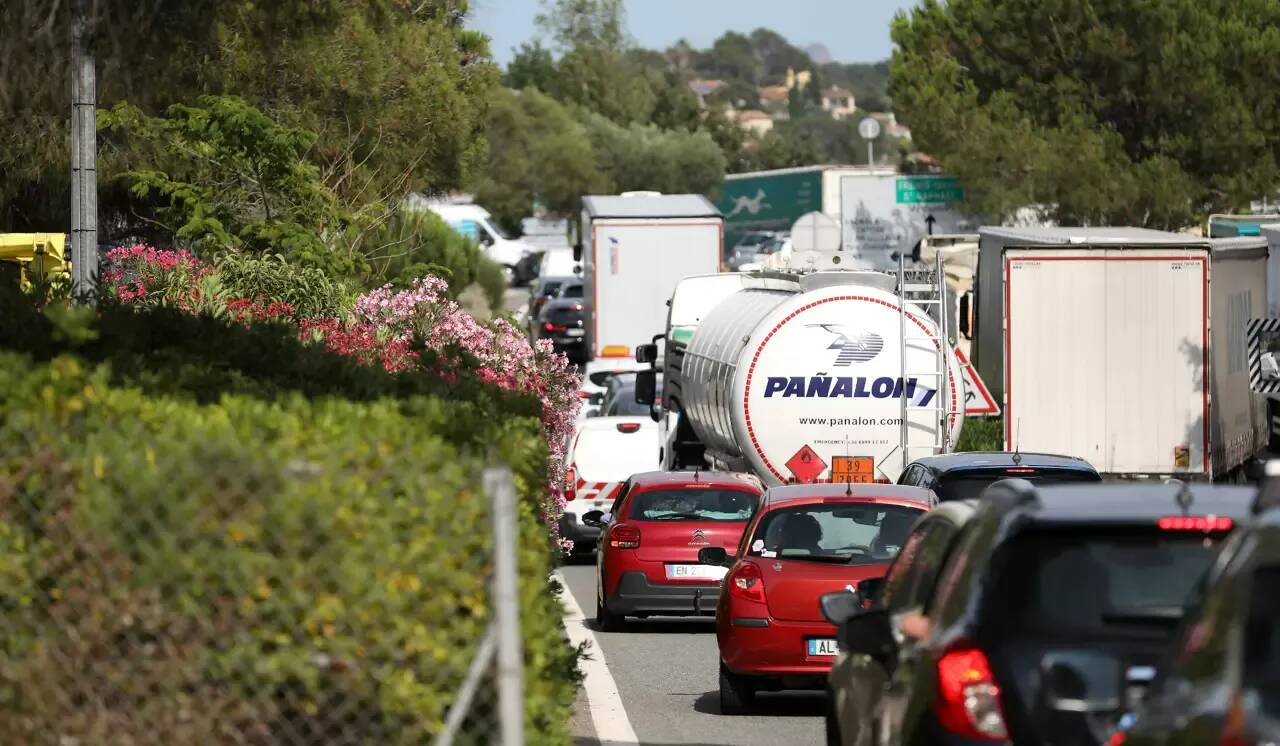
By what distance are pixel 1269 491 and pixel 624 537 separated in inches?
496

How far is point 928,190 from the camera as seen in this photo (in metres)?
49.6

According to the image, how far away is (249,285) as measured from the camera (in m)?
20.0

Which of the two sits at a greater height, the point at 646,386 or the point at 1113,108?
the point at 1113,108

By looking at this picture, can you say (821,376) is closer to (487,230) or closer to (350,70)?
(350,70)

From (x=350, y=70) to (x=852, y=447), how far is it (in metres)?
8.74

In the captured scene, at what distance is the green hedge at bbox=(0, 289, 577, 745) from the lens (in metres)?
6.04

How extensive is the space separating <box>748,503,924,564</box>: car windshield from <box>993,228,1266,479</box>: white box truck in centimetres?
971

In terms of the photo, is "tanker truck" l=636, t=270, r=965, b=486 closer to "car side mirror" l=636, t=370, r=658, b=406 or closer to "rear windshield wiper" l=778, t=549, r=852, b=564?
"rear windshield wiper" l=778, t=549, r=852, b=564

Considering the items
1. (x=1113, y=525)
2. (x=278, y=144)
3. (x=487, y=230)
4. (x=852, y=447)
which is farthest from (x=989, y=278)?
(x=487, y=230)

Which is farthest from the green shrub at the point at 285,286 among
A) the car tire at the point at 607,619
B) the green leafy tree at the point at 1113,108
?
the green leafy tree at the point at 1113,108

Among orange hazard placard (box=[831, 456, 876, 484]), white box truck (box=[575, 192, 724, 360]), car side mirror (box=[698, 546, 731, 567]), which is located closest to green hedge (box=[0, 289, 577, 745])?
car side mirror (box=[698, 546, 731, 567])

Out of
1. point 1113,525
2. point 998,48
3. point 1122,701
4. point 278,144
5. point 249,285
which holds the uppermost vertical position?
point 998,48

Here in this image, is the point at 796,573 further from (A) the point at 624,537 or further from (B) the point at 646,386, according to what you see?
(B) the point at 646,386

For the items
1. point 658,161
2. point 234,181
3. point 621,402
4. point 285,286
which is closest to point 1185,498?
point 285,286
